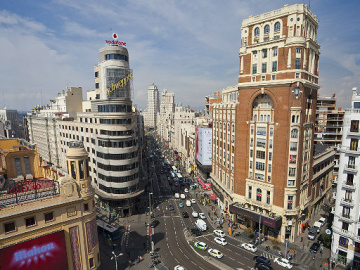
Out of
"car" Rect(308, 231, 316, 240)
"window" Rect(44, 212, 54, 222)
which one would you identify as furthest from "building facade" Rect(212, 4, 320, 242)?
"window" Rect(44, 212, 54, 222)

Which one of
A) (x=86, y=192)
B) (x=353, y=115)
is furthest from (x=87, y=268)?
(x=353, y=115)

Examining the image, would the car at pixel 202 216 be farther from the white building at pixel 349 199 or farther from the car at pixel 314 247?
the white building at pixel 349 199

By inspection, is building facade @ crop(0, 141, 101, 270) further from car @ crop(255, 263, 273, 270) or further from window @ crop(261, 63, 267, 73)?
window @ crop(261, 63, 267, 73)

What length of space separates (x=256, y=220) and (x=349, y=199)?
840 inches

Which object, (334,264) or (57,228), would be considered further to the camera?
(334,264)

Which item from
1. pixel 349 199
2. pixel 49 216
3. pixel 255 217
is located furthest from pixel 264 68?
pixel 49 216

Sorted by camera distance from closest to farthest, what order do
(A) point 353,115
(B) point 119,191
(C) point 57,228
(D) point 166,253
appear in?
(C) point 57,228, (A) point 353,115, (D) point 166,253, (B) point 119,191

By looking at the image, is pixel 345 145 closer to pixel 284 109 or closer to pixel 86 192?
pixel 284 109

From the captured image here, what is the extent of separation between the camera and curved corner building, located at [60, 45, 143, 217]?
65.3 m

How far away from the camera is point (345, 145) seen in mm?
46375

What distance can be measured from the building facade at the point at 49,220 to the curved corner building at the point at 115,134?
26.3 meters

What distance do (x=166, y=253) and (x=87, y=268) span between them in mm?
19682

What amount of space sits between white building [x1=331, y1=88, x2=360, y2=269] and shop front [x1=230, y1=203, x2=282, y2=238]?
1202cm

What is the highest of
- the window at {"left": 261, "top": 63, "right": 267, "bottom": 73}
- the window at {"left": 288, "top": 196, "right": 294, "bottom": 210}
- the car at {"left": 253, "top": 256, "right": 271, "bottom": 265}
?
the window at {"left": 261, "top": 63, "right": 267, "bottom": 73}
